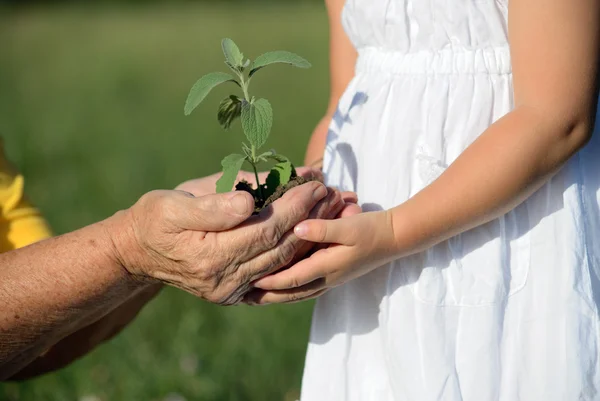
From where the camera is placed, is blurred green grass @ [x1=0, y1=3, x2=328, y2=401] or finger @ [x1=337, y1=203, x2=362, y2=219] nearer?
finger @ [x1=337, y1=203, x2=362, y2=219]

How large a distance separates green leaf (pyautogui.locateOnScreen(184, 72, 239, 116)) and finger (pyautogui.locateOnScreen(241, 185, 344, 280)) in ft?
1.15

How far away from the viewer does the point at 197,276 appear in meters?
1.89

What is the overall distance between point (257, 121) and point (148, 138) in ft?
24.1

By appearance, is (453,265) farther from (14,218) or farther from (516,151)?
(14,218)

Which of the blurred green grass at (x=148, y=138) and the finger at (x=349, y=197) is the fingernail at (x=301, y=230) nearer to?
the finger at (x=349, y=197)

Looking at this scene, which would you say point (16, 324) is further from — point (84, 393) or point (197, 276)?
point (84, 393)

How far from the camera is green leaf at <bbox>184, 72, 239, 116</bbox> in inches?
72.1

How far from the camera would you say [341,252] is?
1771 millimetres

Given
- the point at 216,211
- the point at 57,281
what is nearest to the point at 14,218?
the point at 57,281

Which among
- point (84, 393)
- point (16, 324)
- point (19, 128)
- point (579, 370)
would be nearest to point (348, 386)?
point (579, 370)

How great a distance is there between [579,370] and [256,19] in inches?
775

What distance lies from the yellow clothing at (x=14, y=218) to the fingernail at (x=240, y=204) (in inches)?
40.4

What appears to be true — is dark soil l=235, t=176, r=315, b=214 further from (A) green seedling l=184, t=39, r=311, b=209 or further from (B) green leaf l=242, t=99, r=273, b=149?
(B) green leaf l=242, t=99, r=273, b=149

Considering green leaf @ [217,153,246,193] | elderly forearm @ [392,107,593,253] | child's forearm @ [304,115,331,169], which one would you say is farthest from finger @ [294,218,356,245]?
child's forearm @ [304,115,331,169]
